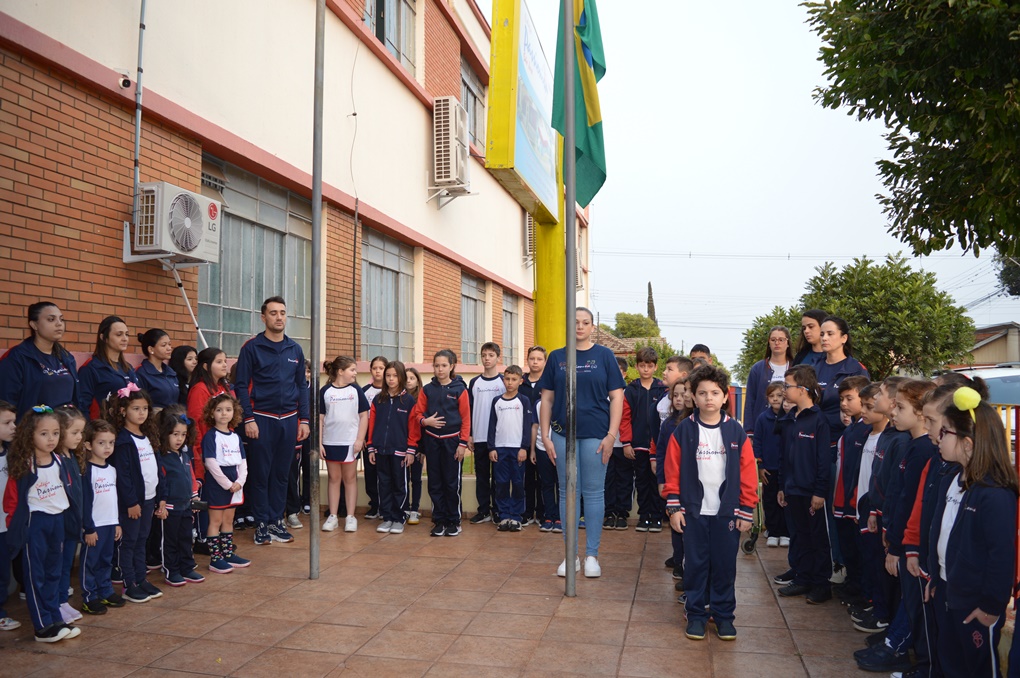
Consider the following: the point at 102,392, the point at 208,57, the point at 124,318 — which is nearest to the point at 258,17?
the point at 208,57

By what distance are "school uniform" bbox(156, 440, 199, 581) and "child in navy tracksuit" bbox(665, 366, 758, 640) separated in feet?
11.3

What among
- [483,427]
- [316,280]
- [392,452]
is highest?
[316,280]

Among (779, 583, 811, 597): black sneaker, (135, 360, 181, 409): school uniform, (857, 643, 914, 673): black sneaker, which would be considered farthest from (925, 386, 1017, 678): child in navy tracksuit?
(135, 360, 181, 409): school uniform

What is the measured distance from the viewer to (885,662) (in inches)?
159

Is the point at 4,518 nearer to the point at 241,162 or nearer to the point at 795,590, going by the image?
the point at 241,162

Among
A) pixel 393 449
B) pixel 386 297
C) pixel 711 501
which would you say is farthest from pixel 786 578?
pixel 386 297

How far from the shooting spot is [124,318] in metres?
6.34

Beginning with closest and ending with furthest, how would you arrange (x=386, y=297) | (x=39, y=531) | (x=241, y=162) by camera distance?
(x=39, y=531), (x=241, y=162), (x=386, y=297)

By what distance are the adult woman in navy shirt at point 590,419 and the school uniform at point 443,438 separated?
1952 millimetres

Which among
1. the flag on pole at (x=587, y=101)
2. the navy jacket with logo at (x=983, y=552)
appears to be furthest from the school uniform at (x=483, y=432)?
the navy jacket with logo at (x=983, y=552)

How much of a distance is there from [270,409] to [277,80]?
397cm

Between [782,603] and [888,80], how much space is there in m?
4.41

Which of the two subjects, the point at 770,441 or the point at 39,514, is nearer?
the point at 39,514

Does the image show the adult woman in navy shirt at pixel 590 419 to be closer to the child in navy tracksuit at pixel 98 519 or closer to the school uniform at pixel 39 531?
the child in navy tracksuit at pixel 98 519
